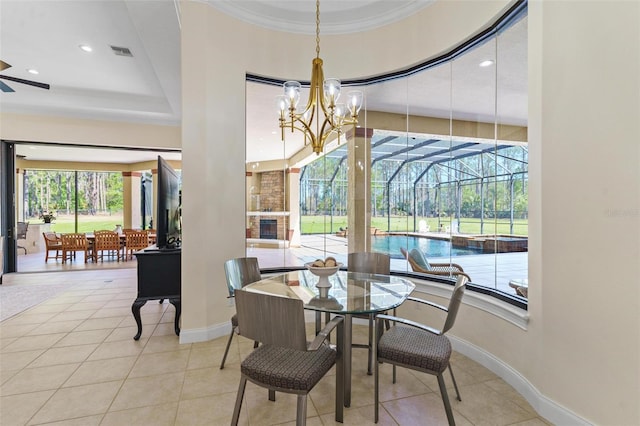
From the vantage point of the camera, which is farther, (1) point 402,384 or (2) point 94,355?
(2) point 94,355

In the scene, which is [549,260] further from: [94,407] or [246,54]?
[246,54]

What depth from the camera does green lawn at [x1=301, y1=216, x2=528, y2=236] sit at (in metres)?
2.65

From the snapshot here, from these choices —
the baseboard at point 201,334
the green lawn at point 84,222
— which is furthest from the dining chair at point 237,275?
the green lawn at point 84,222

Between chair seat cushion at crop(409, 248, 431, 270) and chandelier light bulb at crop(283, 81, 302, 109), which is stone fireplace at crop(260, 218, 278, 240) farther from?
chandelier light bulb at crop(283, 81, 302, 109)

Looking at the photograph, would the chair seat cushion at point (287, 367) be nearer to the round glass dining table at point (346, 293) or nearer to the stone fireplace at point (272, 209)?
the round glass dining table at point (346, 293)

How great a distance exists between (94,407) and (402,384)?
7.01 ft

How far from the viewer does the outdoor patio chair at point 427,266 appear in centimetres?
325

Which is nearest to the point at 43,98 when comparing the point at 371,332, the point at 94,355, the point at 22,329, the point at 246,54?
the point at 22,329

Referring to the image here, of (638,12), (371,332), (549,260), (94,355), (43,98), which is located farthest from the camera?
(43,98)

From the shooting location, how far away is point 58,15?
3.07 meters

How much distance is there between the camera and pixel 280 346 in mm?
1417

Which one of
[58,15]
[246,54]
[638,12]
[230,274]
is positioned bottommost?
[230,274]

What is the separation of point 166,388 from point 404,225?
3305 millimetres

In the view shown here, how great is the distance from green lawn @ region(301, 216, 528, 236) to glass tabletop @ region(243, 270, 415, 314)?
1094 millimetres
